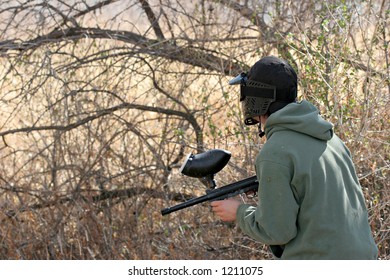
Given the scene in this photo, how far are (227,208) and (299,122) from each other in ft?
1.67

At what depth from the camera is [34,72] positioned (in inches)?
293

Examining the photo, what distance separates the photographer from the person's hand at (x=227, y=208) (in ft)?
11.0

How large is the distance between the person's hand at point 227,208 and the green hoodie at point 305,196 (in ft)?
0.62

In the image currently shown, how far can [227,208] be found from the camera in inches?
132

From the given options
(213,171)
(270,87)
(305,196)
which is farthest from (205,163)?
(305,196)

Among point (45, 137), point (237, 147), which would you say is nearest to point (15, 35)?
point (45, 137)

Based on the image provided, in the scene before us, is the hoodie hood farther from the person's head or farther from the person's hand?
the person's hand

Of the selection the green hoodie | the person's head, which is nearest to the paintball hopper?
the person's head

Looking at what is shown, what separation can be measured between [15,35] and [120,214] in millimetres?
1993

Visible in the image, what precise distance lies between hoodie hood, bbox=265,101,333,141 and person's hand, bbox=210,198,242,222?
358 millimetres

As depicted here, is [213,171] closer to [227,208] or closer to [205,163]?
[205,163]

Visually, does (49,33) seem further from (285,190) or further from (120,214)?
(285,190)

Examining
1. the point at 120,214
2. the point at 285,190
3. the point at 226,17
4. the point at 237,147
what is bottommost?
the point at 120,214

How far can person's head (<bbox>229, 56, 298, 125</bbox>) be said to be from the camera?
10.6ft
